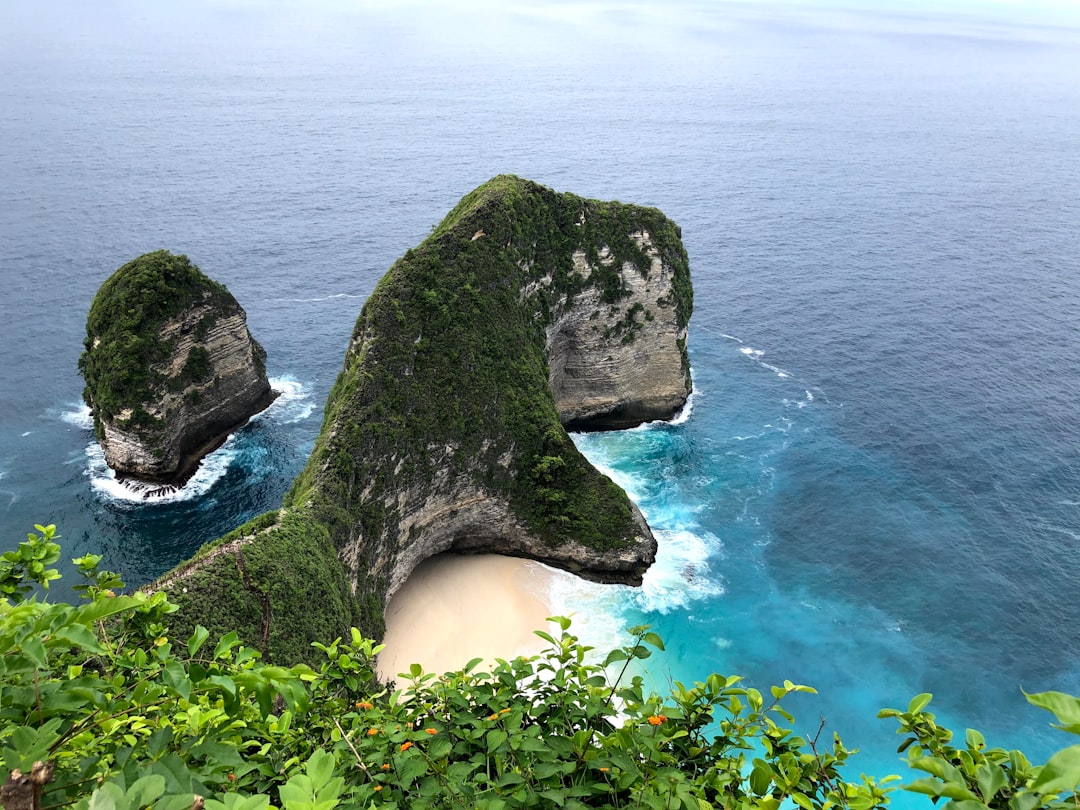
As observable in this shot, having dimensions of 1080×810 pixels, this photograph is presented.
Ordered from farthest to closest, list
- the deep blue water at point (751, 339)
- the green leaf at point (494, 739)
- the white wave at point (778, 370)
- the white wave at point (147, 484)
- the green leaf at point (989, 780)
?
the white wave at point (778, 370), the white wave at point (147, 484), the deep blue water at point (751, 339), the green leaf at point (494, 739), the green leaf at point (989, 780)

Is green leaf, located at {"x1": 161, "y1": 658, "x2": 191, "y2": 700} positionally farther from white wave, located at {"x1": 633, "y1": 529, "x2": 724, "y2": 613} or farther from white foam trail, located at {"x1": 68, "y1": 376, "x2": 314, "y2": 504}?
white foam trail, located at {"x1": 68, "y1": 376, "x2": 314, "y2": 504}

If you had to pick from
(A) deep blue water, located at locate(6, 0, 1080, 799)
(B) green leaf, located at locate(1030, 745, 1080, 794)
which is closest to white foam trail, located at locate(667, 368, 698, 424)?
(A) deep blue water, located at locate(6, 0, 1080, 799)

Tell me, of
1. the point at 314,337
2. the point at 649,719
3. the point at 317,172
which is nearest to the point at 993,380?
the point at 314,337

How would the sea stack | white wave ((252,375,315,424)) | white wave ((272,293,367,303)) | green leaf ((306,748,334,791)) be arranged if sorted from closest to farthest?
green leaf ((306,748,334,791)) < the sea stack < white wave ((252,375,315,424)) < white wave ((272,293,367,303))

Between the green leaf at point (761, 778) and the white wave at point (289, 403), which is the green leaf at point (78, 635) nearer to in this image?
the green leaf at point (761, 778)

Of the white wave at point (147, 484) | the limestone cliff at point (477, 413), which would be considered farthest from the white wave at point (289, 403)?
the limestone cliff at point (477, 413)

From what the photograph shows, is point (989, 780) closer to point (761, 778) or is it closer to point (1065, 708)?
point (1065, 708)

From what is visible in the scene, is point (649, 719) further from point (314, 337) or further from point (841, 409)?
point (314, 337)
